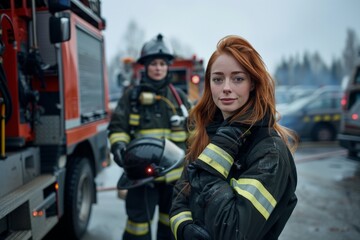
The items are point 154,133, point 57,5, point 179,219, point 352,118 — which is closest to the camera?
point 179,219

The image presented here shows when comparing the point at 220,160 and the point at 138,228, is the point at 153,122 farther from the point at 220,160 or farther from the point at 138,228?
the point at 220,160

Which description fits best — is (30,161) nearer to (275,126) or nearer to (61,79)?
(61,79)

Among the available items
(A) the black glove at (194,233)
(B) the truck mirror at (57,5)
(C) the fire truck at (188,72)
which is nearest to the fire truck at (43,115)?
(B) the truck mirror at (57,5)

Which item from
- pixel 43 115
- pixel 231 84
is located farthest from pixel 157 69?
pixel 231 84

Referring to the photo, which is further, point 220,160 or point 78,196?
point 78,196

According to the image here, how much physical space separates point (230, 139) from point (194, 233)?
0.45 meters

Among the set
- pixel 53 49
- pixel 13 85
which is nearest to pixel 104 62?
pixel 53 49

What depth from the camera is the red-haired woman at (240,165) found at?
1229 mm

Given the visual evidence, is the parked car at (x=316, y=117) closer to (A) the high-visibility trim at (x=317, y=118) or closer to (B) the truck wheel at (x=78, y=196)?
(A) the high-visibility trim at (x=317, y=118)

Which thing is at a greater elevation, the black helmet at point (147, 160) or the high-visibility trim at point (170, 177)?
the black helmet at point (147, 160)

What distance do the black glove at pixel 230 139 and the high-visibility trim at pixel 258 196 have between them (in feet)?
0.47

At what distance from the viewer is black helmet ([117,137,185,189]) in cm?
223

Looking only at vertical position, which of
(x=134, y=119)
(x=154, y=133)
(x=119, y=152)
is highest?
(x=134, y=119)

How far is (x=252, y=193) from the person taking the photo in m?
1.22
